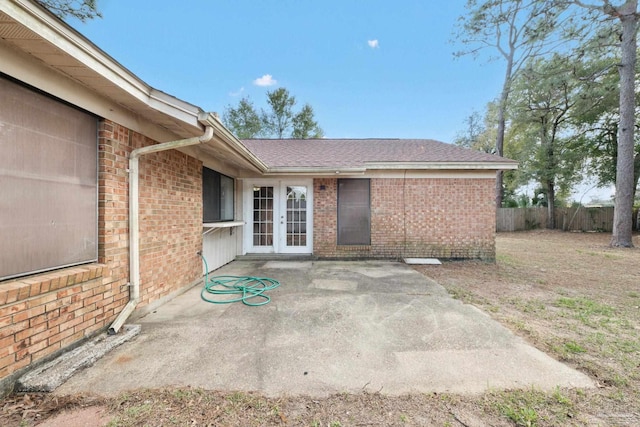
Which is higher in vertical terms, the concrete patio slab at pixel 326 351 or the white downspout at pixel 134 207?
the white downspout at pixel 134 207

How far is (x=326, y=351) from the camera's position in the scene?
2373mm

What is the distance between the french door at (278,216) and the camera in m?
6.99

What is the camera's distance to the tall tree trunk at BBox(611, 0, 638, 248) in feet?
31.3

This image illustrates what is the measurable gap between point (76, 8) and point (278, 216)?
6689 mm

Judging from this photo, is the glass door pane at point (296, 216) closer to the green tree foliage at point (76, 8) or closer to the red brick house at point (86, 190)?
the red brick house at point (86, 190)

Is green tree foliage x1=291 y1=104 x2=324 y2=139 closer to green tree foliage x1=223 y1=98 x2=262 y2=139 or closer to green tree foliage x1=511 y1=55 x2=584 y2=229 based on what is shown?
green tree foliage x1=223 y1=98 x2=262 y2=139

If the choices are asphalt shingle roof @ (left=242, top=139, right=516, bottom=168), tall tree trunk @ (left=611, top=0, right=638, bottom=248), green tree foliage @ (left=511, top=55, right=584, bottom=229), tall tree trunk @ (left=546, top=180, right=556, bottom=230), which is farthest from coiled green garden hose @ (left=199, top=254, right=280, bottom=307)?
tall tree trunk @ (left=546, top=180, right=556, bottom=230)

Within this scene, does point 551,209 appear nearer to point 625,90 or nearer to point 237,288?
point 625,90

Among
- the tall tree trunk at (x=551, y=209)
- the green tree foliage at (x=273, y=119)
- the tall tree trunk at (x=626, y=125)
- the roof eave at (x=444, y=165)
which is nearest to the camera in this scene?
the roof eave at (x=444, y=165)

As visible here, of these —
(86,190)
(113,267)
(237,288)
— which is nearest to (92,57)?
(86,190)

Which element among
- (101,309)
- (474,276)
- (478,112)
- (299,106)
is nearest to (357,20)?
(299,106)

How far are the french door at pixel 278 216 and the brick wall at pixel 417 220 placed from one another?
0.34 metres

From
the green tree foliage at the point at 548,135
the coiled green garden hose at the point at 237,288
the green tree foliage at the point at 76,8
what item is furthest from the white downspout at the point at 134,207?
the green tree foliage at the point at 548,135

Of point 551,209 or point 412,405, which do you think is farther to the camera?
point 551,209
